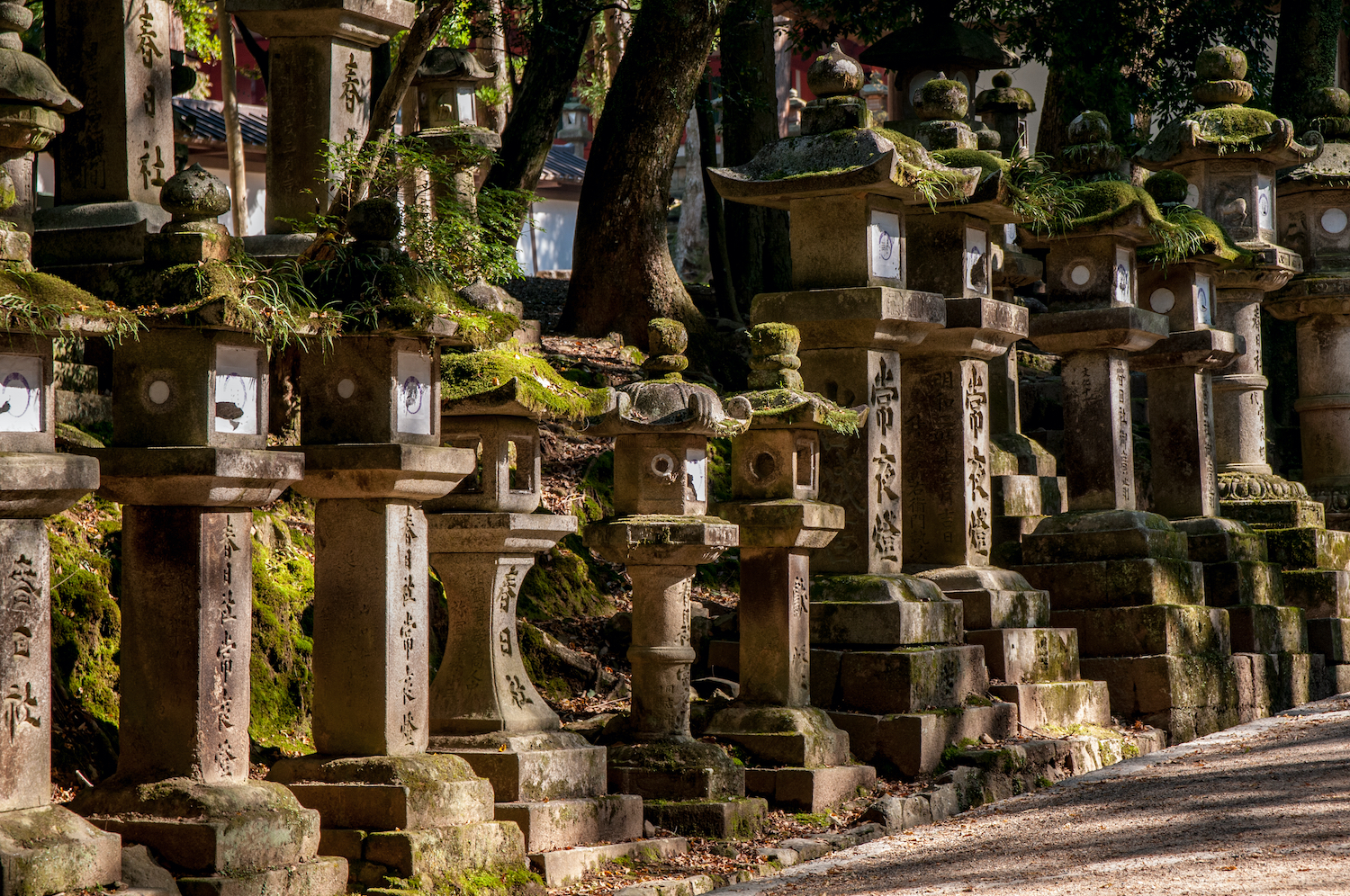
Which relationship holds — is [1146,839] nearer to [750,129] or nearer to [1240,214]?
[1240,214]

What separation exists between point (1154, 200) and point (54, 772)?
28.9 ft

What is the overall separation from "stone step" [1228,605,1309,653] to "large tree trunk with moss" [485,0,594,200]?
7.07 meters

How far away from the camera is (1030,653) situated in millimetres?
11031

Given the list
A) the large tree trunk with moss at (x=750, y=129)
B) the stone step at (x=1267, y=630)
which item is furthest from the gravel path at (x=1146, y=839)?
the large tree trunk with moss at (x=750, y=129)

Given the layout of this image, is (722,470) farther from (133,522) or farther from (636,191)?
(133,522)

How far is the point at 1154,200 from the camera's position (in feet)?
43.2

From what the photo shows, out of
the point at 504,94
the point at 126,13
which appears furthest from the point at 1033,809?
the point at 504,94

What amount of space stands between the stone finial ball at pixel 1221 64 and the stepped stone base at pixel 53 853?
Result: 1118 cm

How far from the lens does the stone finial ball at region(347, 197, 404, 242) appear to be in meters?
7.34

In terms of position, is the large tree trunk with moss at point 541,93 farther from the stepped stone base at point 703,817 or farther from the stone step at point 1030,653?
the stepped stone base at point 703,817

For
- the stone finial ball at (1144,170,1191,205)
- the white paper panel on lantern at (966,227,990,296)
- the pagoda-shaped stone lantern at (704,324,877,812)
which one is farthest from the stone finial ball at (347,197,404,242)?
the stone finial ball at (1144,170,1191,205)

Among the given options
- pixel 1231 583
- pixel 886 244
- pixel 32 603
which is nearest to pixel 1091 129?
pixel 886 244

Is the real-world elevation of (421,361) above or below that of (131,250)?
below

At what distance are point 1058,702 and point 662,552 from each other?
11.8 feet
